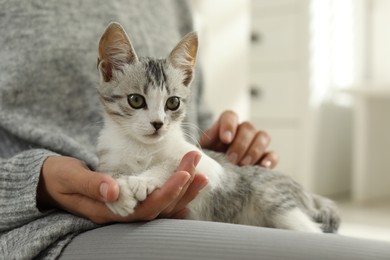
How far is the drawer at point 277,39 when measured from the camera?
9.89ft

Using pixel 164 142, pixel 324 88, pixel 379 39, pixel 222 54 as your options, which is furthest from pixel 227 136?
pixel 379 39

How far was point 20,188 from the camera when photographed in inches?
31.6

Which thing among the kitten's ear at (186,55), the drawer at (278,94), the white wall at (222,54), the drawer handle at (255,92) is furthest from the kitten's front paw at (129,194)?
the drawer handle at (255,92)

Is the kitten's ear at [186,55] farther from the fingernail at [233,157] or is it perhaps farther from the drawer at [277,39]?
the drawer at [277,39]

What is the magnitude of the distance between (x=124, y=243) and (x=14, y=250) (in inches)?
6.6

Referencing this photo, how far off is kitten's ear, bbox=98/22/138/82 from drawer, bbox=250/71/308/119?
227cm

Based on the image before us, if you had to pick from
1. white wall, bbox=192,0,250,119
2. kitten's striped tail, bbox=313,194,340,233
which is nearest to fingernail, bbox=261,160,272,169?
kitten's striped tail, bbox=313,194,340,233

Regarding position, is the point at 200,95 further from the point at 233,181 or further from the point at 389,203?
the point at 389,203

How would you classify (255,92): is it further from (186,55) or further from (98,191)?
(98,191)

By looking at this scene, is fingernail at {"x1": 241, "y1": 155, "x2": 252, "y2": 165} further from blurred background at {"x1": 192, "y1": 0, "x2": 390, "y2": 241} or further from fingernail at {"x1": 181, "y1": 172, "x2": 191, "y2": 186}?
blurred background at {"x1": 192, "y1": 0, "x2": 390, "y2": 241}

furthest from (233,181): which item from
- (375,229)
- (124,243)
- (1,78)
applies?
(375,229)

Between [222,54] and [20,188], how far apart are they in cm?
152

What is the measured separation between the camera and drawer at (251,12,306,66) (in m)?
3.02

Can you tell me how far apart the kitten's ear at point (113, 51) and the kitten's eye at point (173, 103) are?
87 millimetres
